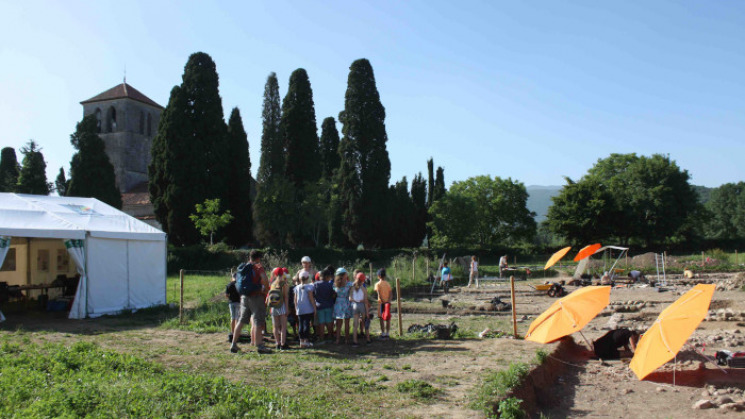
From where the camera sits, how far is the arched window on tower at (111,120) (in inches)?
2266

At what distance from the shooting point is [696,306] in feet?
23.6

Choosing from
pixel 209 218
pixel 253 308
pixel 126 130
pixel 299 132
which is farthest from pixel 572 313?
pixel 126 130

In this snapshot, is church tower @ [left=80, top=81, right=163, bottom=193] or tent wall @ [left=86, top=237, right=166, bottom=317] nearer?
tent wall @ [left=86, top=237, right=166, bottom=317]

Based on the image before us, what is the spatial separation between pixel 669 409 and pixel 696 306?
1.54 meters

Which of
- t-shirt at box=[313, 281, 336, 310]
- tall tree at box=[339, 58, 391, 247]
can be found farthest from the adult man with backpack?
tall tree at box=[339, 58, 391, 247]

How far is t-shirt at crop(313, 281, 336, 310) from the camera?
9.81 meters

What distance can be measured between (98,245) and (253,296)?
27.4 ft

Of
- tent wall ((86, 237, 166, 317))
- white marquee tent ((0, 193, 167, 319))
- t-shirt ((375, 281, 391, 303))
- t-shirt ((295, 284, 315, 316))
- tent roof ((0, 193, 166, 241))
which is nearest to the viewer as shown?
t-shirt ((295, 284, 315, 316))

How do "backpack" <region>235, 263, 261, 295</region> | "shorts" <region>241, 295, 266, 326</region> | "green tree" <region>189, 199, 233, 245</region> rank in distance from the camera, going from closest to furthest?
"backpack" <region>235, 263, 261, 295</region> < "shorts" <region>241, 295, 266, 326</region> < "green tree" <region>189, 199, 233, 245</region>

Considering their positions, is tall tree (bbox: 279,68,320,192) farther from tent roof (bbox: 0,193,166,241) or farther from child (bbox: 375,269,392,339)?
child (bbox: 375,269,392,339)

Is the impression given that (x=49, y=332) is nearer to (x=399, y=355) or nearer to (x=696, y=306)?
(x=399, y=355)

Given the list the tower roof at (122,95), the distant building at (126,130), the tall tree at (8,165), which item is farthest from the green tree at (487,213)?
the tall tree at (8,165)

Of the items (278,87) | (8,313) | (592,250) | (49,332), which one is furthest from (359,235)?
(49,332)

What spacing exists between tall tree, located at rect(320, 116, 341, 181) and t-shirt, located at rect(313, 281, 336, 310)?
146 ft
